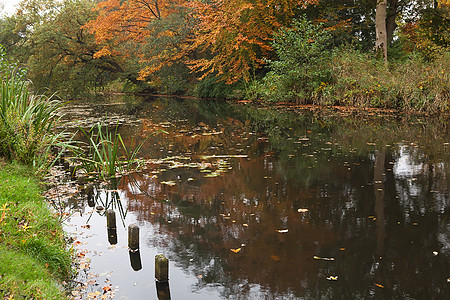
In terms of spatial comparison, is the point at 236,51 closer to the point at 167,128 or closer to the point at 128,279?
the point at 167,128

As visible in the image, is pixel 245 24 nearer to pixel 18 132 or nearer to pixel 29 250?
pixel 18 132

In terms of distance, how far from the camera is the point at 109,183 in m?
7.18

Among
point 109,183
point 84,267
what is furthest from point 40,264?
point 109,183

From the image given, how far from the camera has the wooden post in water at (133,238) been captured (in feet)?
13.9

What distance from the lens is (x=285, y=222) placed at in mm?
5031

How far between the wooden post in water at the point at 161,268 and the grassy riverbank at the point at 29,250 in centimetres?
82

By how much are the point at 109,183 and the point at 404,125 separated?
31.7 ft

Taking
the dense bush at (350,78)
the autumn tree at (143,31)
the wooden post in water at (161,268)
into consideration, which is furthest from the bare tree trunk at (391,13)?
A: the wooden post in water at (161,268)

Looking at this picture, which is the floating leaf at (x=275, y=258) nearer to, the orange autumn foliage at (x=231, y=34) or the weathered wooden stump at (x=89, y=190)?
the weathered wooden stump at (x=89, y=190)

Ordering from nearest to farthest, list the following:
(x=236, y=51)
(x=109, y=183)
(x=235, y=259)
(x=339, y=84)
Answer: (x=235, y=259), (x=109, y=183), (x=339, y=84), (x=236, y=51)

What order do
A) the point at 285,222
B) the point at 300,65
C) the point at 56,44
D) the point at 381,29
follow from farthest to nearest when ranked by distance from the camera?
1. the point at 56,44
2. the point at 300,65
3. the point at 381,29
4. the point at 285,222

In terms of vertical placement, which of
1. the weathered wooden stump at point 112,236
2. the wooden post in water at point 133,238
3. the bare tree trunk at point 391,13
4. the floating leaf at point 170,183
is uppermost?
the bare tree trunk at point 391,13

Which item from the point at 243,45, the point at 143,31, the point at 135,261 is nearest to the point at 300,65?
the point at 243,45

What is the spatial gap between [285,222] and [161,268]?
6.64 feet
